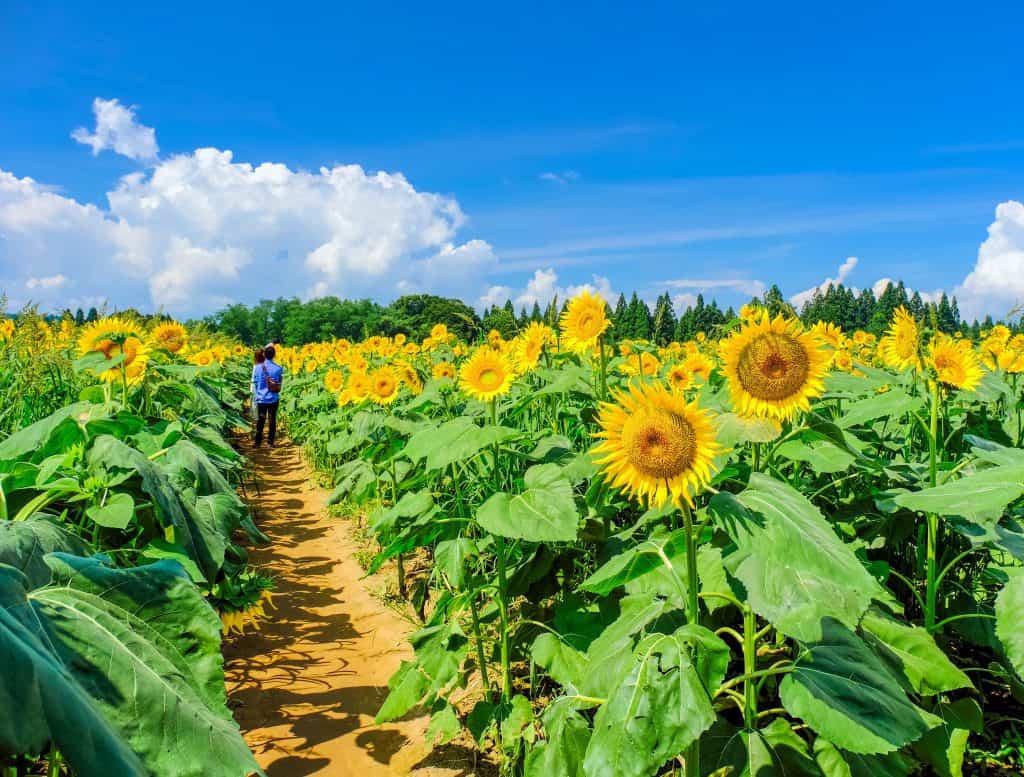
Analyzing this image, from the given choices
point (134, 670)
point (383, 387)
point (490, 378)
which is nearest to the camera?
point (134, 670)

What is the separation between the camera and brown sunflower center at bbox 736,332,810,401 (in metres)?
2.08

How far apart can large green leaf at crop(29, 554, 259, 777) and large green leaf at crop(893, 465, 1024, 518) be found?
1.47m

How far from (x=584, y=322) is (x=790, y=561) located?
7.15 feet

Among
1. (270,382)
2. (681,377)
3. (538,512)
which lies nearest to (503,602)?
(538,512)

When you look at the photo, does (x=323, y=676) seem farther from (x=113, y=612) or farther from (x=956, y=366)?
(x=956, y=366)

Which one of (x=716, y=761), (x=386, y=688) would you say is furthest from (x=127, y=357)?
(x=716, y=761)

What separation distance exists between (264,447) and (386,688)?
32.3ft

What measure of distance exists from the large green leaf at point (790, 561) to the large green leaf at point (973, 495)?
227 mm

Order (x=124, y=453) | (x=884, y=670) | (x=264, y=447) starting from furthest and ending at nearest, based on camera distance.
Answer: (x=264, y=447) → (x=124, y=453) → (x=884, y=670)

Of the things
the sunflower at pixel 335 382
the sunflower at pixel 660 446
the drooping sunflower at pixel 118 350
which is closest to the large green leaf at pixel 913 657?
the sunflower at pixel 660 446

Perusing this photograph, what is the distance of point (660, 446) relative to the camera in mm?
1792

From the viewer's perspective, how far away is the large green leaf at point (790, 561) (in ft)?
4.78

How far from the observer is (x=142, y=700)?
0.99 meters

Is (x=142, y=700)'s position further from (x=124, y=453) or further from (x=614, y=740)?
(x=124, y=453)
